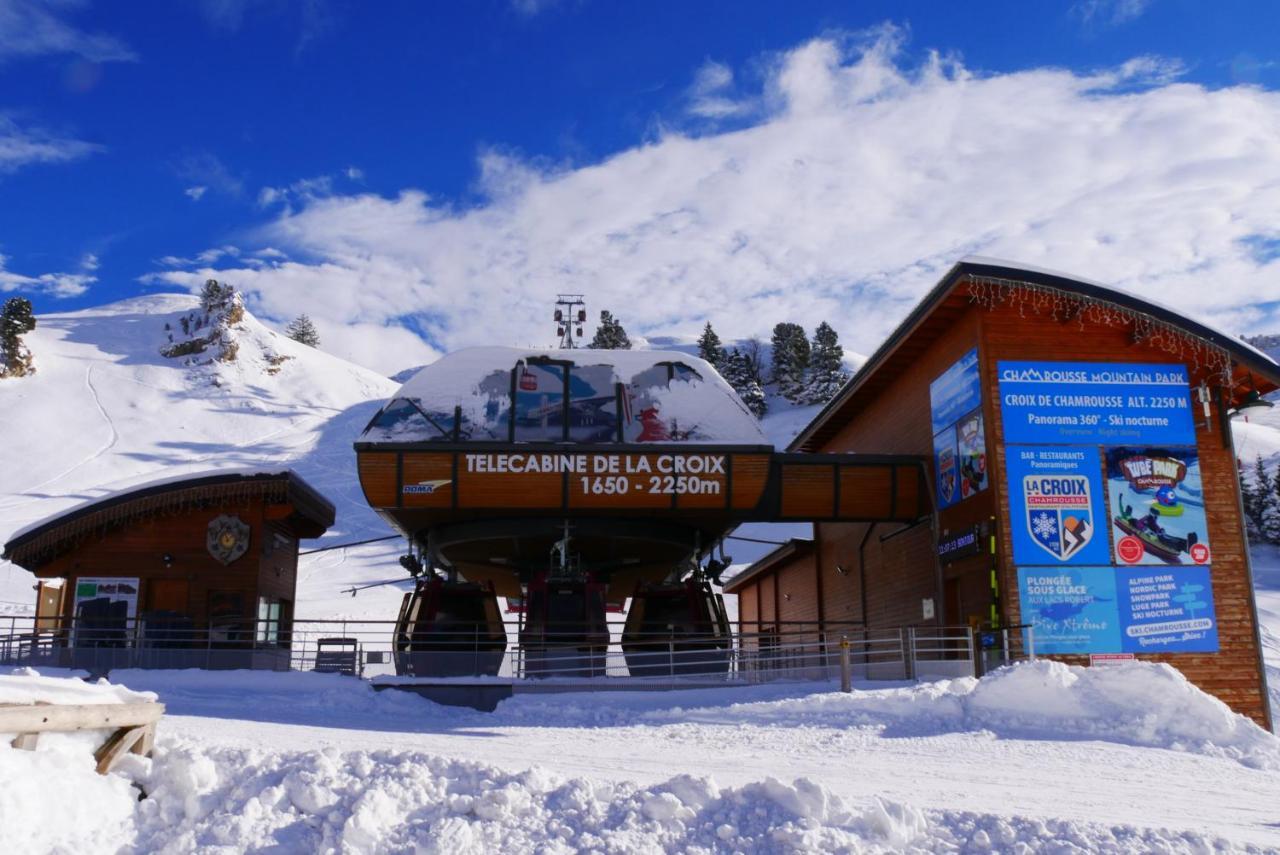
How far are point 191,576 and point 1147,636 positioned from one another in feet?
63.6

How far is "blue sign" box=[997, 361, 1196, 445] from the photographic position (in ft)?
Answer: 64.9

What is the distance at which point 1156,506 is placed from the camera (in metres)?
19.7

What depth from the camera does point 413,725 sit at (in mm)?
15180

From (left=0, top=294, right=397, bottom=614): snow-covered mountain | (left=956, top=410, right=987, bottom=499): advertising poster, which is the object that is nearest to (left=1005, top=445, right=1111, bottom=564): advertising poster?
(left=956, top=410, right=987, bottom=499): advertising poster

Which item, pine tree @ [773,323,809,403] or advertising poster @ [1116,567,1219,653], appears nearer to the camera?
advertising poster @ [1116,567,1219,653]

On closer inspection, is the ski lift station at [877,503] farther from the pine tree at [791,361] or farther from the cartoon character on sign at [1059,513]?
the pine tree at [791,361]

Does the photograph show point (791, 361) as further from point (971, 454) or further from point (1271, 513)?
point (971, 454)

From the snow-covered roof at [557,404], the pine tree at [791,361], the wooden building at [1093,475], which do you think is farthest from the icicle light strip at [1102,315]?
the pine tree at [791,361]

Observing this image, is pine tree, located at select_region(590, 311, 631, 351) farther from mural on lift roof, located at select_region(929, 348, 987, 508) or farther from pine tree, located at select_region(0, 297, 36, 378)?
mural on lift roof, located at select_region(929, 348, 987, 508)

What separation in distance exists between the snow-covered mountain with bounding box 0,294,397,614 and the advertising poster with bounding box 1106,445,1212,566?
144 ft

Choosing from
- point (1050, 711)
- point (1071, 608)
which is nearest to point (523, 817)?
point (1050, 711)

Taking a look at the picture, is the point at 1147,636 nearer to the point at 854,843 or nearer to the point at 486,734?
the point at 486,734

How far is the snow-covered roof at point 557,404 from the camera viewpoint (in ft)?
75.5

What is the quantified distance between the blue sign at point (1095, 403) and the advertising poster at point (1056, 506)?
13.7 inches
